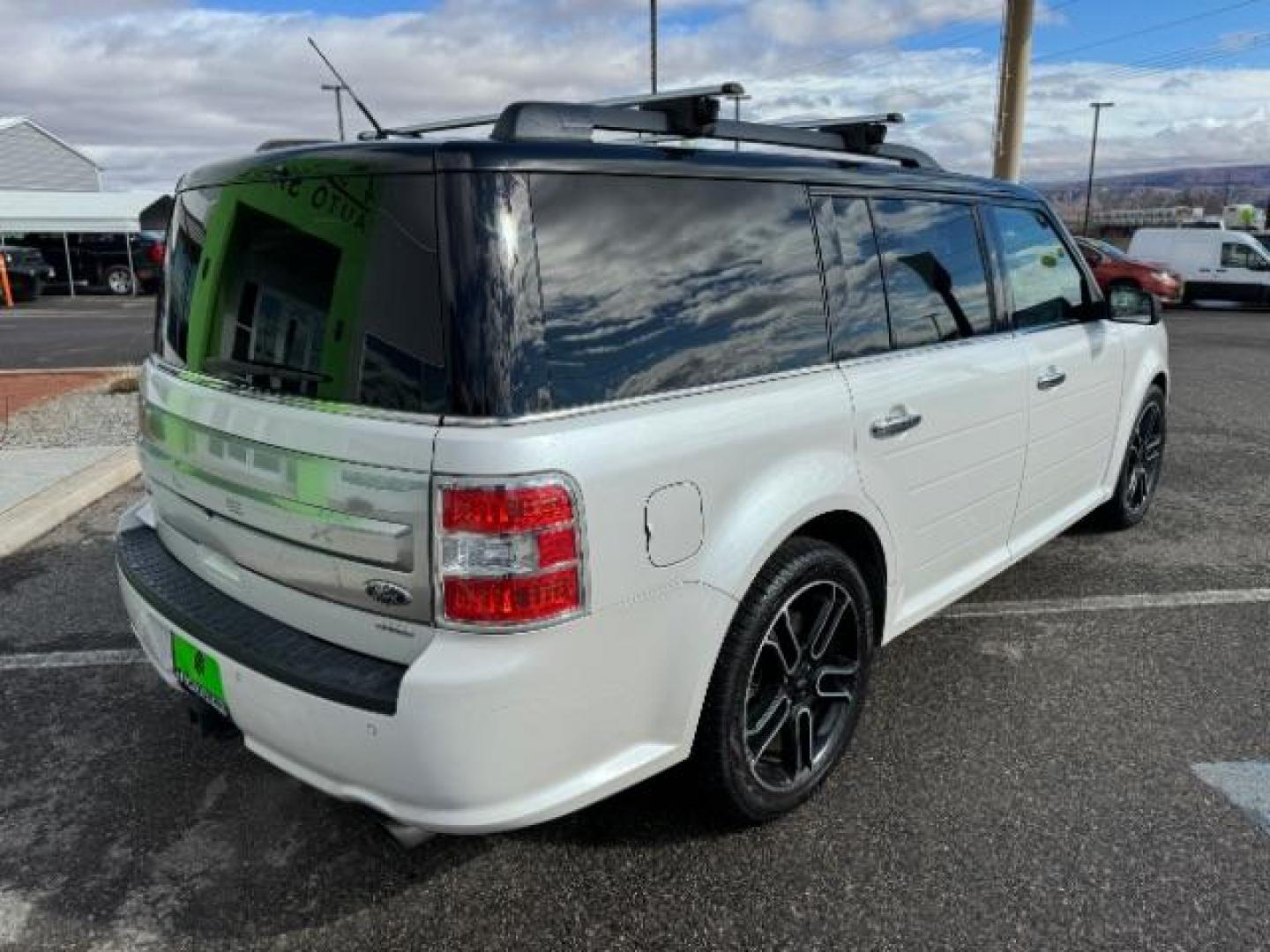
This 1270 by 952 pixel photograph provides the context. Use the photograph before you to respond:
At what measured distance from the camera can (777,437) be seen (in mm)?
2455

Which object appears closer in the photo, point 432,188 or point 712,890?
point 432,188

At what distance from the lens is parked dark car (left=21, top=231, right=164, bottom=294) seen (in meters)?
28.9

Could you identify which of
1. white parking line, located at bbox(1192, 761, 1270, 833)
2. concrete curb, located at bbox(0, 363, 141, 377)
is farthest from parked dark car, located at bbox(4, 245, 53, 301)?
white parking line, located at bbox(1192, 761, 1270, 833)

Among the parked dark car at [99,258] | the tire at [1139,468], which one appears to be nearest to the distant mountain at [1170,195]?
the parked dark car at [99,258]

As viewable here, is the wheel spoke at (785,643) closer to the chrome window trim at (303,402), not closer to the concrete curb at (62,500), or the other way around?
the chrome window trim at (303,402)

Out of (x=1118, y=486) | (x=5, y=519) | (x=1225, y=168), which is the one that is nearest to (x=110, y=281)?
(x=5, y=519)

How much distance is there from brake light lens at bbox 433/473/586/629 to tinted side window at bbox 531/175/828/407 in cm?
24

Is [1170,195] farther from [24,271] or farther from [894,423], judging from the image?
[894,423]

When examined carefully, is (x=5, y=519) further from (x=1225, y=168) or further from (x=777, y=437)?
(x=1225, y=168)

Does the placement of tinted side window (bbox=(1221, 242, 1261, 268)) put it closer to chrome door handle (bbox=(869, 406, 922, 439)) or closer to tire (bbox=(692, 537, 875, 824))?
chrome door handle (bbox=(869, 406, 922, 439))

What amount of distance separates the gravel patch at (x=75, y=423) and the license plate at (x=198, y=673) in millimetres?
5163

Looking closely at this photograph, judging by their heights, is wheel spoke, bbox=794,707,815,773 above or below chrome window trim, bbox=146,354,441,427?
below

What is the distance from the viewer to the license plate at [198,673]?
2.38 meters

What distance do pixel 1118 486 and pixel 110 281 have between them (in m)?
31.1
